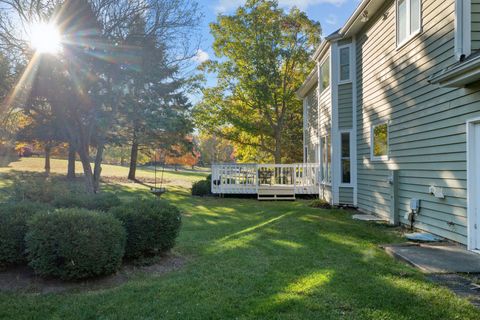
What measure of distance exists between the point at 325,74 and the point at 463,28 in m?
6.83

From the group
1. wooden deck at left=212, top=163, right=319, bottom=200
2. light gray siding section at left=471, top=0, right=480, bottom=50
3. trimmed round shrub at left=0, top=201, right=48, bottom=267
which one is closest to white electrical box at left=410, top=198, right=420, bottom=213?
light gray siding section at left=471, top=0, right=480, bottom=50

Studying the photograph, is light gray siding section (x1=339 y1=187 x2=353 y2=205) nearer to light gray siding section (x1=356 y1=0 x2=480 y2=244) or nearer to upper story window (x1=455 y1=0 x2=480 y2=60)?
light gray siding section (x1=356 y1=0 x2=480 y2=244)

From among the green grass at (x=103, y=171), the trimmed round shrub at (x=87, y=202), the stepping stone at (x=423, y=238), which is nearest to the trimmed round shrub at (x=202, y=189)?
the green grass at (x=103, y=171)

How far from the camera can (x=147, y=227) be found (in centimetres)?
474

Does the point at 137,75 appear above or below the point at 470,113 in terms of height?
above

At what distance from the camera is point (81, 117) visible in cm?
1241

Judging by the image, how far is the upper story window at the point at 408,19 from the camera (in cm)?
668

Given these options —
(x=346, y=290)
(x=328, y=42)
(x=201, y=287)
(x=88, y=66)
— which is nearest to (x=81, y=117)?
(x=88, y=66)

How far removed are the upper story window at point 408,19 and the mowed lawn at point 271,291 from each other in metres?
4.33

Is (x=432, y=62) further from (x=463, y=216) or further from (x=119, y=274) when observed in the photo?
(x=119, y=274)

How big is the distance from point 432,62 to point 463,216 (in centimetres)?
282

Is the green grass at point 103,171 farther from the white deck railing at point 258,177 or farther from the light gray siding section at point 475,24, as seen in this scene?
the light gray siding section at point 475,24

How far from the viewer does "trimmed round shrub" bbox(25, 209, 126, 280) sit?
3.74m

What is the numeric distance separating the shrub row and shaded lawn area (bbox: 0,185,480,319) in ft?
1.17
